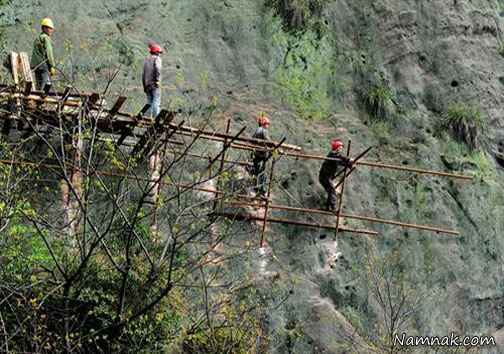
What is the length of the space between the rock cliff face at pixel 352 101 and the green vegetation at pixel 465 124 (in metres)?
0.19

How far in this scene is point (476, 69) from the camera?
22453 millimetres

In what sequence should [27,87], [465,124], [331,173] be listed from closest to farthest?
[27,87] → [331,173] → [465,124]

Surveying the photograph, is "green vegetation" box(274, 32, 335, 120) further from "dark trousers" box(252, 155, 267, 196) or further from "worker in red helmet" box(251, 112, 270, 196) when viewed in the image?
"dark trousers" box(252, 155, 267, 196)

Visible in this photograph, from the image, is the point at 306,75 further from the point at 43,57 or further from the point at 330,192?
the point at 43,57

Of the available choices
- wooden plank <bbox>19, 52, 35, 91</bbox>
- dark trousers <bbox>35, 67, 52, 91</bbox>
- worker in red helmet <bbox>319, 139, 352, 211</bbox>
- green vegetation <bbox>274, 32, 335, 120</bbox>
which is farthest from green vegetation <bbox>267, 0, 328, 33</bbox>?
wooden plank <bbox>19, 52, 35, 91</bbox>

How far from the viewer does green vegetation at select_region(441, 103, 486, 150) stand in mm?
21016

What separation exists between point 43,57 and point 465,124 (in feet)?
31.7

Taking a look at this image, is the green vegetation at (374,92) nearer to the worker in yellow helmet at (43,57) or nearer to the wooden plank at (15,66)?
the worker in yellow helmet at (43,57)

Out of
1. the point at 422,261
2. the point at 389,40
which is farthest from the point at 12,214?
the point at 389,40

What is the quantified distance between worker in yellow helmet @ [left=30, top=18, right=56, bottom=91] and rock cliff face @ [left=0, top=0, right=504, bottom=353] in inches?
26.8

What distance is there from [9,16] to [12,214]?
863cm

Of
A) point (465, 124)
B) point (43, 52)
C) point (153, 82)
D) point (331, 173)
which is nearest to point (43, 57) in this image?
point (43, 52)

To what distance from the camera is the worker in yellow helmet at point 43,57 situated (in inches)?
650

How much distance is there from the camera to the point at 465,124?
68.8ft
